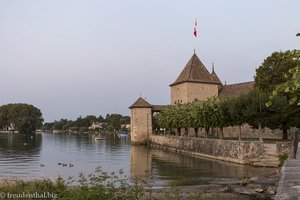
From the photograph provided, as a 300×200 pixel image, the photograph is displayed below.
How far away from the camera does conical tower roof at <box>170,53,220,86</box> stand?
53.7m

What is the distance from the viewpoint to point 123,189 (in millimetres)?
7789

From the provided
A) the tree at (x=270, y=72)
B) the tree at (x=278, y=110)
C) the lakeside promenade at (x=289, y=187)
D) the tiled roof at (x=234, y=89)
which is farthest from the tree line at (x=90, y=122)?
the lakeside promenade at (x=289, y=187)

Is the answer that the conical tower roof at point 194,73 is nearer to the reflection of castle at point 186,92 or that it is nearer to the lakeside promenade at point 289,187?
the reflection of castle at point 186,92

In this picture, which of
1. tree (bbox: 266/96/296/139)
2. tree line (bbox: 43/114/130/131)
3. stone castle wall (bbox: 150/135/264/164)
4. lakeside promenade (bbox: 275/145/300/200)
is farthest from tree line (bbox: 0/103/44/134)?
lakeside promenade (bbox: 275/145/300/200)

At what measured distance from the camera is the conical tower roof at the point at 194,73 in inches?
2112

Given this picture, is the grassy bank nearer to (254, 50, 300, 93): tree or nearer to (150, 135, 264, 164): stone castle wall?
(150, 135, 264, 164): stone castle wall

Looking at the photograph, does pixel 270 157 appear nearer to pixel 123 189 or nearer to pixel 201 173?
pixel 201 173

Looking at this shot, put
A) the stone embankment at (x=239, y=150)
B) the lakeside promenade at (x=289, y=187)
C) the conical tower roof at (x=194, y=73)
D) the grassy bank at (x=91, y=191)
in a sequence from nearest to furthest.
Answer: the grassy bank at (x=91, y=191) → the lakeside promenade at (x=289, y=187) → the stone embankment at (x=239, y=150) → the conical tower roof at (x=194, y=73)

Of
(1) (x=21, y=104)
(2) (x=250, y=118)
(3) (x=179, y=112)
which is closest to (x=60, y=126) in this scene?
(1) (x=21, y=104)

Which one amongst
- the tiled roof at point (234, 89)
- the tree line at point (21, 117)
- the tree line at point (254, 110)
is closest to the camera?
the tree line at point (254, 110)

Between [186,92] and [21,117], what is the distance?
73302mm

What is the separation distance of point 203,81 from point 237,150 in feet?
93.7

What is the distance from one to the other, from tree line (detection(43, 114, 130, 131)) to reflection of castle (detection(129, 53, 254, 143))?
76963 mm

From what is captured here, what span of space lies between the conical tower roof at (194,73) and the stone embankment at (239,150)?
17142mm
